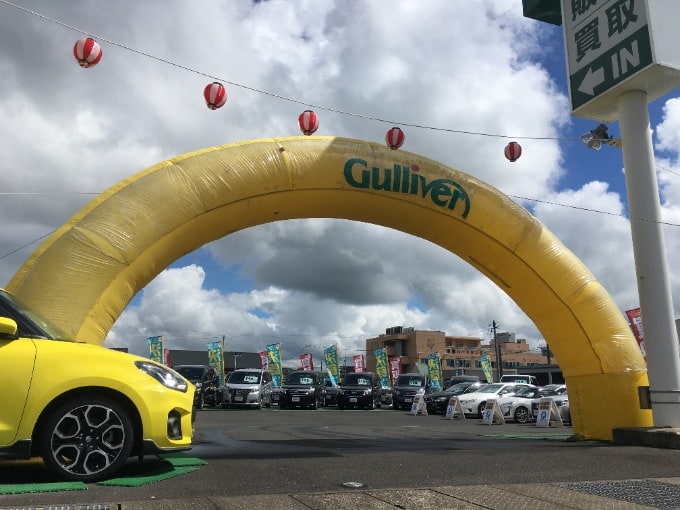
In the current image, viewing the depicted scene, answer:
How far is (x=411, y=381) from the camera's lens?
2883cm

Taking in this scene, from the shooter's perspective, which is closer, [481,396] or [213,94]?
[213,94]

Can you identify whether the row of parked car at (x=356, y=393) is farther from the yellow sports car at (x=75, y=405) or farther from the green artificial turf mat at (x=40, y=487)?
the green artificial turf mat at (x=40, y=487)

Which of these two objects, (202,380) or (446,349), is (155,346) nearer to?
(202,380)

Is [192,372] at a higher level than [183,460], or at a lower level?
higher

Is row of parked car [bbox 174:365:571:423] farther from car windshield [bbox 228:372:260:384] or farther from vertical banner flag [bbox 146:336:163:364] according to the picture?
vertical banner flag [bbox 146:336:163:364]

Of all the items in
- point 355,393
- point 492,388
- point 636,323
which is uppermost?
point 636,323

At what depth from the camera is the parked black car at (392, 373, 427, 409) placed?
27.8m

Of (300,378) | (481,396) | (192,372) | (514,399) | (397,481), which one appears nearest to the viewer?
(397,481)

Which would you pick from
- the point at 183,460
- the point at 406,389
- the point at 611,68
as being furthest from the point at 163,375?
the point at 406,389

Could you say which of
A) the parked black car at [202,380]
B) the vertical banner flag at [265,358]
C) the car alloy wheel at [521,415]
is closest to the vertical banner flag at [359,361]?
the vertical banner flag at [265,358]

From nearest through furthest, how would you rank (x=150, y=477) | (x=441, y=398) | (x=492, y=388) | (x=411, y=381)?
(x=150, y=477) < (x=492, y=388) < (x=441, y=398) < (x=411, y=381)

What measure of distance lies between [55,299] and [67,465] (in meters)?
2.42

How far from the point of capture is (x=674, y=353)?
895 centimetres

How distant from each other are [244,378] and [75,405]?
20401mm
